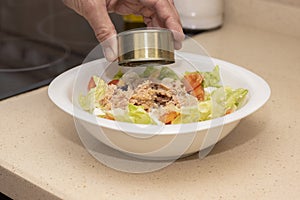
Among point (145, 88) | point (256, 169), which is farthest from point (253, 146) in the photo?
point (145, 88)

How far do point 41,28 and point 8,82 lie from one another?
421 mm

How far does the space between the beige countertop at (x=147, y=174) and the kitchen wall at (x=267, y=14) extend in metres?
0.39

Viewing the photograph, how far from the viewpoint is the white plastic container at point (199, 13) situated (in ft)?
4.75

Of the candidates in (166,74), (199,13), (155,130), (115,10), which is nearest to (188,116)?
(155,130)

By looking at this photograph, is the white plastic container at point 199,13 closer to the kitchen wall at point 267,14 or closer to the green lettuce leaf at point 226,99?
the kitchen wall at point 267,14

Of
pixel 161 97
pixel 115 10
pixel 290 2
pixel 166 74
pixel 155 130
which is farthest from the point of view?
pixel 290 2

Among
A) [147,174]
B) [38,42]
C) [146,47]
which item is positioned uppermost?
[146,47]

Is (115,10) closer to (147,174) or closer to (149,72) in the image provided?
(149,72)

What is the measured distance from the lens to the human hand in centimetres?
96

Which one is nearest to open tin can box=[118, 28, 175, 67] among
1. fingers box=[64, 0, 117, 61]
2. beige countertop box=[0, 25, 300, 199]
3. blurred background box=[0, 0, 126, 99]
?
fingers box=[64, 0, 117, 61]

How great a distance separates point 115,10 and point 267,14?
469mm

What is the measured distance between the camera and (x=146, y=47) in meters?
0.90

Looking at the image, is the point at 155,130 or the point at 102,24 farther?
the point at 102,24

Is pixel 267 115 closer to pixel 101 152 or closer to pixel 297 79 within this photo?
pixel 297 79
